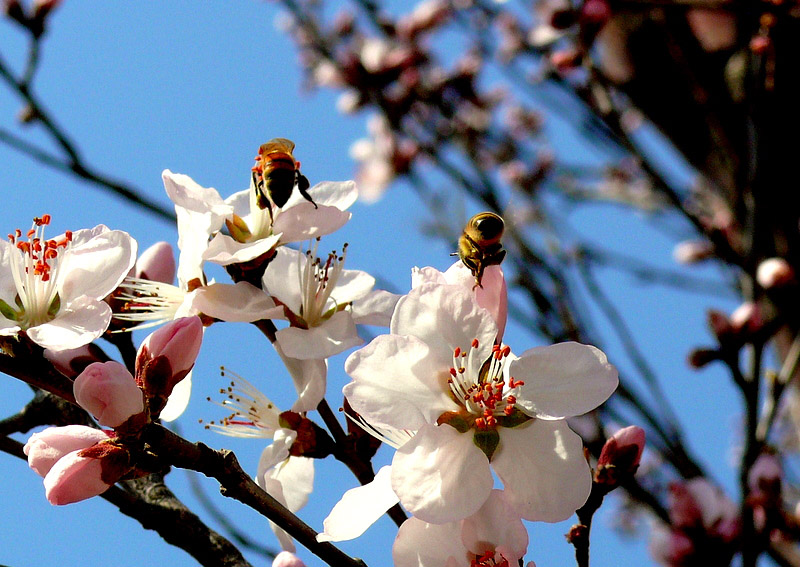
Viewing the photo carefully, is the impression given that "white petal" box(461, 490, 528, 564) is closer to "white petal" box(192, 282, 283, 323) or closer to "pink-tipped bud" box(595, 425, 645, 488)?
"pink-tipped bud" box(595, 425, 645, 488)

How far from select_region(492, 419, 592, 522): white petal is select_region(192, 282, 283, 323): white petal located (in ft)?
1.23

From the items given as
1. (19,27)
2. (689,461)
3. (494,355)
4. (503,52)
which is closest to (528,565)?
(494,355)

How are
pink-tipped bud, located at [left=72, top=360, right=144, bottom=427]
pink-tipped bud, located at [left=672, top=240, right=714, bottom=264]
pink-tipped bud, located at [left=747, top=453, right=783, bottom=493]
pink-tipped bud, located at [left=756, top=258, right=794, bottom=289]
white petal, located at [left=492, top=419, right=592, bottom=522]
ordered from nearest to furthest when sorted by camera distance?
pink-tipped bud, located at [left=72, top=360, right=144, bottom=427]
white petal, located at [left=492, top=419, right=592, bottom=522]
pink-tipped bud, located at [left=747, top=453, right=783, bottom=493]
pink-tipped bud, located at [left=756, top=258, right=794, bottom=289]
pink-tipped bud, located at [left=672, top=240, right=714, bottom=264]

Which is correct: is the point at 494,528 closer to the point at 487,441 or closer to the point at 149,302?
the point at 487,441

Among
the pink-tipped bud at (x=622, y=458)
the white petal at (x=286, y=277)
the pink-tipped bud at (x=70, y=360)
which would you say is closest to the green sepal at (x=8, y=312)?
the pink-tipped bud at (x=70, y=360)

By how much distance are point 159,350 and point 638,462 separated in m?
0.67

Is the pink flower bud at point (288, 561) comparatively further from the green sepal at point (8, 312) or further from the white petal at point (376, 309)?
the green sepal at point (8, 312)

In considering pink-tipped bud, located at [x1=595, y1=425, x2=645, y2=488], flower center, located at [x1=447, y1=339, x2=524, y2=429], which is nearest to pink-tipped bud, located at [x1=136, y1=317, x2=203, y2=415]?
flower center, located at [x1=447, y1=339, x2=524, y2=429]

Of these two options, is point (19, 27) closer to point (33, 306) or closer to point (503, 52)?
point (33, 306)

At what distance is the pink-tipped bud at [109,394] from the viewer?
2.59 ft

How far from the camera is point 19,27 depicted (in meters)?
2.46

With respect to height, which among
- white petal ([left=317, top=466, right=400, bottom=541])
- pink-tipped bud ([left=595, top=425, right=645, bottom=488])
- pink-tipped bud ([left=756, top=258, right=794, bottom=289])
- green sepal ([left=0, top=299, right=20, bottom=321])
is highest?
green sepal ([left=0, top=299, right=20, bottom=321])

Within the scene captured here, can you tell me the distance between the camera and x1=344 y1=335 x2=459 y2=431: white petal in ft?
2.96

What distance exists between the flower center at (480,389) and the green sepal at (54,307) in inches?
22.5
